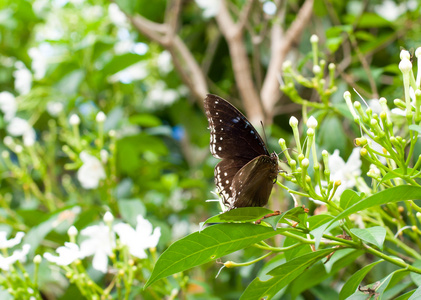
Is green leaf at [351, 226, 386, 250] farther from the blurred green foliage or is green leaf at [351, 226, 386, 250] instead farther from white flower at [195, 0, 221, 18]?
white flower at [195, 0, 221, 18]

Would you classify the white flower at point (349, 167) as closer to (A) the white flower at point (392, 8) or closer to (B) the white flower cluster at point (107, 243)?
(B) the white flower cluster at point (107, 243)

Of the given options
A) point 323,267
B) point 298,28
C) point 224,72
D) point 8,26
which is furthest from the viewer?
point 224,72

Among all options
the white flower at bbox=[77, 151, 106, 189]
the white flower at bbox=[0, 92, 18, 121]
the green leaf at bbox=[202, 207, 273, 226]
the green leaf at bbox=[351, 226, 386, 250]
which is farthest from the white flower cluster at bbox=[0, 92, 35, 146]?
the green leaf at bbox=[351, 226, 386, 250]

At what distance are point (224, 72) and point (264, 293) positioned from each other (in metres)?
1.60

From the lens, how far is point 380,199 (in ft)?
1.94

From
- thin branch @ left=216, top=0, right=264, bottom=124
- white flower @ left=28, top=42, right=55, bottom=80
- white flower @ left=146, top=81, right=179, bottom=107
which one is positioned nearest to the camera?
thin branch @ left=216, top=0, right=264, bottom=124

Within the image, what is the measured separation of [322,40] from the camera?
189 cm

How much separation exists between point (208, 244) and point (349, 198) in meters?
0.21

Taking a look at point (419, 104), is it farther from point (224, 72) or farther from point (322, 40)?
point (224, 72)

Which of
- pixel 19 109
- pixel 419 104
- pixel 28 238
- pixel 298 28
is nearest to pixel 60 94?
pixel 19 109

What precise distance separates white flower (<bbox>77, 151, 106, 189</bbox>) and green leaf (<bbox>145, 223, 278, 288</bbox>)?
804 millimetres

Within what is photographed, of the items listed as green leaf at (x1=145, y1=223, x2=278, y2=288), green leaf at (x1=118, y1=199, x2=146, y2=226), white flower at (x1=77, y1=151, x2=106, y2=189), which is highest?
green leaf at (x1=145, y1=223, x2=278, y2=288)

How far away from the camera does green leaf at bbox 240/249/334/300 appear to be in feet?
2.24

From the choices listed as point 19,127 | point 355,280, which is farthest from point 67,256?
point 19,127
